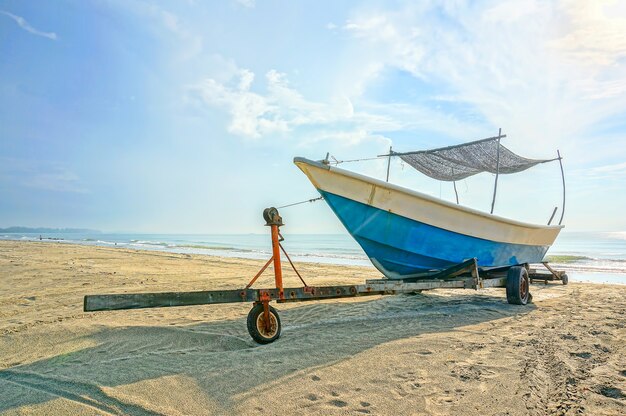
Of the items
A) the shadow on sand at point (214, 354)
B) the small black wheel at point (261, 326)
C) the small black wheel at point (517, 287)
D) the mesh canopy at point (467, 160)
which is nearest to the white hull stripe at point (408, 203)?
the small black wheel at point (517, 287)

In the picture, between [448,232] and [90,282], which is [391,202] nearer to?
[448,232]

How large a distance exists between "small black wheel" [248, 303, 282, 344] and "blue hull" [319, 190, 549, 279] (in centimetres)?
215

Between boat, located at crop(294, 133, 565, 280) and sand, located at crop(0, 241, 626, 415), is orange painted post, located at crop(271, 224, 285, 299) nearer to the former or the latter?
sand, located at crop(0, 241, 626, 415)

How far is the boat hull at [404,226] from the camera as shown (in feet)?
19.5

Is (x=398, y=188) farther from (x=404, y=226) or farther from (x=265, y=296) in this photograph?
(x=265, y=296)

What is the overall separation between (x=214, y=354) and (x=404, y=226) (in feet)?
11.9

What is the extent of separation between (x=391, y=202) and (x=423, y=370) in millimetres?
3095

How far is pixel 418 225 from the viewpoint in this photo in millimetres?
6445

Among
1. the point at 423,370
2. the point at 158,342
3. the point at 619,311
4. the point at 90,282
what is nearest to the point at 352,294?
the point at 423,370

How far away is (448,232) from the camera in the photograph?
21.9ft

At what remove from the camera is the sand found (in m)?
2.87

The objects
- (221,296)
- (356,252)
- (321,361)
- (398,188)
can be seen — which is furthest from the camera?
(356,252)

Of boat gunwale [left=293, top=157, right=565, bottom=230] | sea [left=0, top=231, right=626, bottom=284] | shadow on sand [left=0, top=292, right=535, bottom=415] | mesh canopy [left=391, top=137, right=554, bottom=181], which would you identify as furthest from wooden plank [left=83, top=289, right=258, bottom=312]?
sea [left=0, top=231, right=626, bottom=284]

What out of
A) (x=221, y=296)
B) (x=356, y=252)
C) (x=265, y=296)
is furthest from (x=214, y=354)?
(x=356, y=252)
